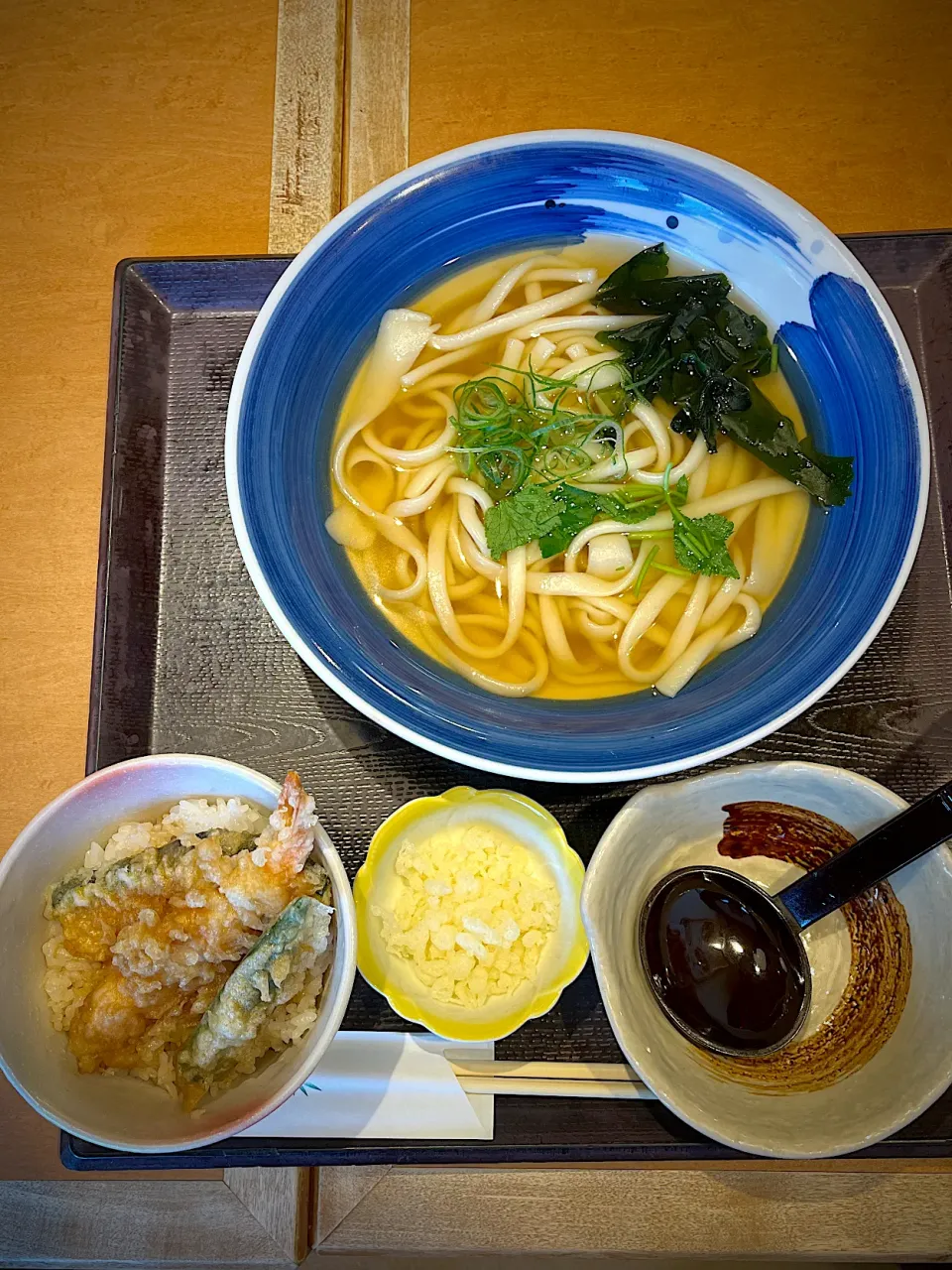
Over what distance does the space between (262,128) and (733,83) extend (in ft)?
3.77

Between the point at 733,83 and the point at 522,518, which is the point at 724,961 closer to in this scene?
the point at 522,518

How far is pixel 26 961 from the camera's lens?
51.3 inches

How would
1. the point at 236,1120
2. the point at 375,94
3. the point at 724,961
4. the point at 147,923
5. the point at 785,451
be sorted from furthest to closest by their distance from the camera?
1. the point at 375,94
2. the point at 785,451
3. the point at 724,961
4. the point at 147,923
5. the point at 236,1120

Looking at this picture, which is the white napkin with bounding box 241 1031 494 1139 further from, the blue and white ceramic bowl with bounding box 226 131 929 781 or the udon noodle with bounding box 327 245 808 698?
the udon noodle with bounding box 327 245 808 698

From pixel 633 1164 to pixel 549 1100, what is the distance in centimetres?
40

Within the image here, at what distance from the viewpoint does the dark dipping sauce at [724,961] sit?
1.38 m

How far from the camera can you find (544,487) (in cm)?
165

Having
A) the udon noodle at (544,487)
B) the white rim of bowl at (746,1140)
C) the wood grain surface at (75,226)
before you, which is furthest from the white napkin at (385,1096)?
the wood grain surface at (75,226)

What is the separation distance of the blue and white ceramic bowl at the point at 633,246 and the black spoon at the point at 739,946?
28 cm

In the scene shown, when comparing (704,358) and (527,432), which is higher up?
(704,358)

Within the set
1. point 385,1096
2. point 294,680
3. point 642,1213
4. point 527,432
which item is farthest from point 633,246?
point 642,1213

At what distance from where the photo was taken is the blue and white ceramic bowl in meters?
1.32

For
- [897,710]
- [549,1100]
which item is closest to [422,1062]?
[549,1100]

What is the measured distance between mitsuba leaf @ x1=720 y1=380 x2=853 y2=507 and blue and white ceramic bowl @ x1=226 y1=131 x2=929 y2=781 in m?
0.04
